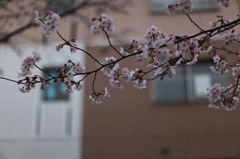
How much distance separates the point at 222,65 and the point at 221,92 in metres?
0.16

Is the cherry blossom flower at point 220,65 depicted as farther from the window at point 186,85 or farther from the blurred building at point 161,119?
the window at point 186,85

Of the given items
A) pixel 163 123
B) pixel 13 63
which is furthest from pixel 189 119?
pixel 13 63

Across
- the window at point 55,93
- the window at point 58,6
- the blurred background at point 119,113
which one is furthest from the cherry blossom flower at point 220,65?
the window at point 55,93

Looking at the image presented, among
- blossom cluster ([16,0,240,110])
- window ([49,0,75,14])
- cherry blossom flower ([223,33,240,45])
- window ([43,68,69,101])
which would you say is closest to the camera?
blossom cluster ([16,0,240,110])

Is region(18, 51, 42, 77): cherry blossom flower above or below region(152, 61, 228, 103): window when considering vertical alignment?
below

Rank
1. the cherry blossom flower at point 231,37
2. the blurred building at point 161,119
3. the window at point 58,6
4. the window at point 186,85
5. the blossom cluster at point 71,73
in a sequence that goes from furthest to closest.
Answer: the window at point 186,85
the blurred building at point 161,119
the window at point 58,6
the cherry blossom flower at point 231,37
the blossom cluster at point 71,73

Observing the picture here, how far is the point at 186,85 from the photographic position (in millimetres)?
5270

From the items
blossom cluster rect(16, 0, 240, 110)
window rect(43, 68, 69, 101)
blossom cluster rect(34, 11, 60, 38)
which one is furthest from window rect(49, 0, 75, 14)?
blossom cluster rect(34, 11, 60, 38)

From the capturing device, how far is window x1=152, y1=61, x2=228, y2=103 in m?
5.22

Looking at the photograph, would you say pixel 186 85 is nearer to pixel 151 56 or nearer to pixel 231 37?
pixel 231 37

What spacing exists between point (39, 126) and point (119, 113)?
4.05 ft

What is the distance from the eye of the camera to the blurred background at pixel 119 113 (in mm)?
5051

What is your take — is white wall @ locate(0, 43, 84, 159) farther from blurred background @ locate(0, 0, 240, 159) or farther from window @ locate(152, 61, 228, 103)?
window @ locate(152, 61, 228, 103)

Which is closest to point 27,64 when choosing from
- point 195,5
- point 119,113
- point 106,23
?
point 106,23
